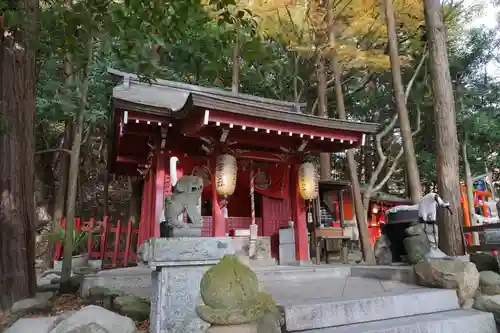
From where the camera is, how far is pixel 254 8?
1410 centimetres

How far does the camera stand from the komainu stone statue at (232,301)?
2816 millimetres

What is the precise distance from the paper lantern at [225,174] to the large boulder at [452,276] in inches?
172

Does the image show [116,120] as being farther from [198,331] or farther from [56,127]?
[56,127]

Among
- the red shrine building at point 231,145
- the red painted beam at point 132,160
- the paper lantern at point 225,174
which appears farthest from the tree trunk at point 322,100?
the red painted beam at point 132,160

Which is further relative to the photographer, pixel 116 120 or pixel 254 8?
pixel 254 8

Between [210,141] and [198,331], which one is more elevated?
[210,141]

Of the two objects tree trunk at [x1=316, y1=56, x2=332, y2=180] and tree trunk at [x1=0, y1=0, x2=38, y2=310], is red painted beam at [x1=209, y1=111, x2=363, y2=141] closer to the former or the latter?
tree trunk at [x1=0, y1=0, x2=38, y2=310]

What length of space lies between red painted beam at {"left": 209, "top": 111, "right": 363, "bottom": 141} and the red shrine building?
0.02 m

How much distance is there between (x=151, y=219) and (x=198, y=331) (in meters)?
5.95

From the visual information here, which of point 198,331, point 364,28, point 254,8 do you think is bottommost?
point 198,331

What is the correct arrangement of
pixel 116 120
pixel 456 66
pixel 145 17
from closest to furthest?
pixel 145 17
pixel 116 120
pixel 456 66

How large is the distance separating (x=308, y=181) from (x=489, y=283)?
4.62m

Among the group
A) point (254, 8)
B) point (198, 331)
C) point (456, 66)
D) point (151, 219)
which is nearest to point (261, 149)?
point (151, 219)

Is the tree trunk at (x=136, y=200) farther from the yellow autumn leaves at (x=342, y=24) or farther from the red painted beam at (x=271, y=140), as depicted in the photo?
the yellow autumn leaves at (x=342, y=24)
